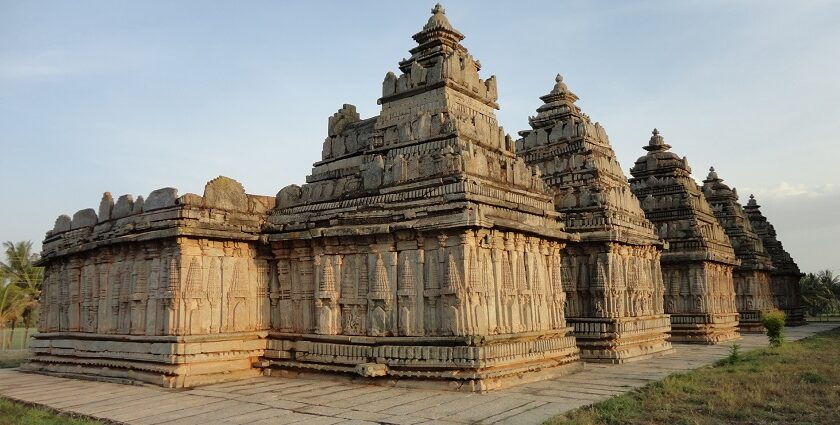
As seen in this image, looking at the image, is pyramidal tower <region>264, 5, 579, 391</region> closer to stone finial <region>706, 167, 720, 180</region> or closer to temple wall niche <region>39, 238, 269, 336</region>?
temple wall niche <region>39, 238, 269, 336</region>

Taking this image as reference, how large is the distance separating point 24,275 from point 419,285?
2960 centimetres

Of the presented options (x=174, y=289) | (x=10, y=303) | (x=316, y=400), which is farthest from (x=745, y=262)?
(x=10, y=303)

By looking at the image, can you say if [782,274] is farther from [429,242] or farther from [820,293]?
[429,242]

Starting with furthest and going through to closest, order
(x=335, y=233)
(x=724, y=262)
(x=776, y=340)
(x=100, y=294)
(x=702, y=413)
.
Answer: (x=724, y=262), (x=776, y=340), (x=100, y=294), (x=335, y=233), (x=702, y=413)

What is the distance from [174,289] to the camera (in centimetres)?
1385

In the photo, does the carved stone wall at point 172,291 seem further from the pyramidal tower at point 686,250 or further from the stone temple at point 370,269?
the pyramidal tower at point 686,250

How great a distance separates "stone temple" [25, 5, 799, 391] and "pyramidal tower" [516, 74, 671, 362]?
82 mm

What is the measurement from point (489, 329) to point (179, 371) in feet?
21.1

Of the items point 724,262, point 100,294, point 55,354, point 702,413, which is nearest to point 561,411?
point 702,413

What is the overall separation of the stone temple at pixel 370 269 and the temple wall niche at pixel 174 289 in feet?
0.12

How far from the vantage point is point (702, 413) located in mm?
9742

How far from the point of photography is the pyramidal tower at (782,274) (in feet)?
129

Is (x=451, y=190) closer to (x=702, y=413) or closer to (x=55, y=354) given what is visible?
(x=702, y=413)

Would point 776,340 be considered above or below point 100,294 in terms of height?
below
